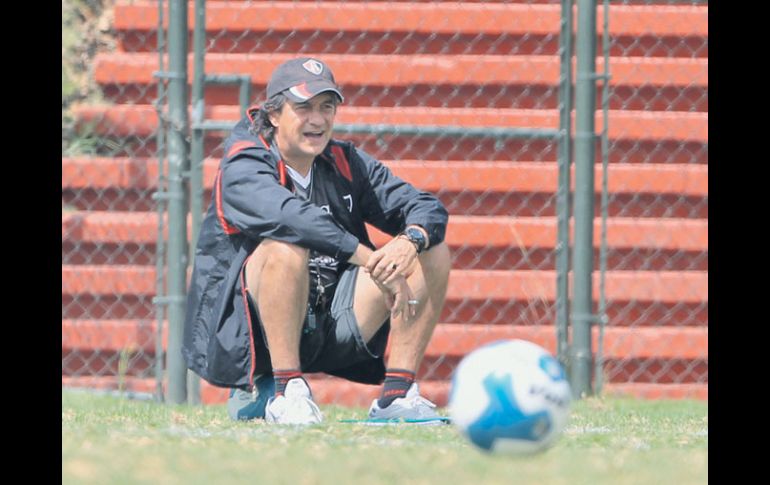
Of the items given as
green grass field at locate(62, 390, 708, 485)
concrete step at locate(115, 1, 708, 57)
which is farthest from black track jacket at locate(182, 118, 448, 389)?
concrete step at locate(115, 1, 708, 57)

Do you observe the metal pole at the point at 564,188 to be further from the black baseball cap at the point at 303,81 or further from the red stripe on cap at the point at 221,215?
the red stripe on cap at the point at 221,215

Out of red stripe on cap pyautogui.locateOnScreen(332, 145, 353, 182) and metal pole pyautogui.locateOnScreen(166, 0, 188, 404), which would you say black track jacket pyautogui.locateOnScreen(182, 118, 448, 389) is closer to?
red stripe on cap pyautogui.locateOnScreen(332, 145, 353, 182)

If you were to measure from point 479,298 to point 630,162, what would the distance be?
105cm

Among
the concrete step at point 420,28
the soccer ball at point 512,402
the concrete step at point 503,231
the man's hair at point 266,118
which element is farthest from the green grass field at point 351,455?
the concrete step at point 420,28

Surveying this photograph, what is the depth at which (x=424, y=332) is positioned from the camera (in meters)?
5.21

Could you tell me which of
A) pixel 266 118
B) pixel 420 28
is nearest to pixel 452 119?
pixel 420 28

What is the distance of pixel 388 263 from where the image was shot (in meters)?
Answer: 4.98

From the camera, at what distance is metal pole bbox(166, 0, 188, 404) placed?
20.5ft

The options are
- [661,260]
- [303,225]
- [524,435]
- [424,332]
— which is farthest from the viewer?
[661,260]

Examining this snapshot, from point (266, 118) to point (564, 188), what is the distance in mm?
1774

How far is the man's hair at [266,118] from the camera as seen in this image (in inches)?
207

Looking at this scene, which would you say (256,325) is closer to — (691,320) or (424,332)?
(424,332)

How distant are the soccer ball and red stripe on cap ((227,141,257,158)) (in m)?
1.79
